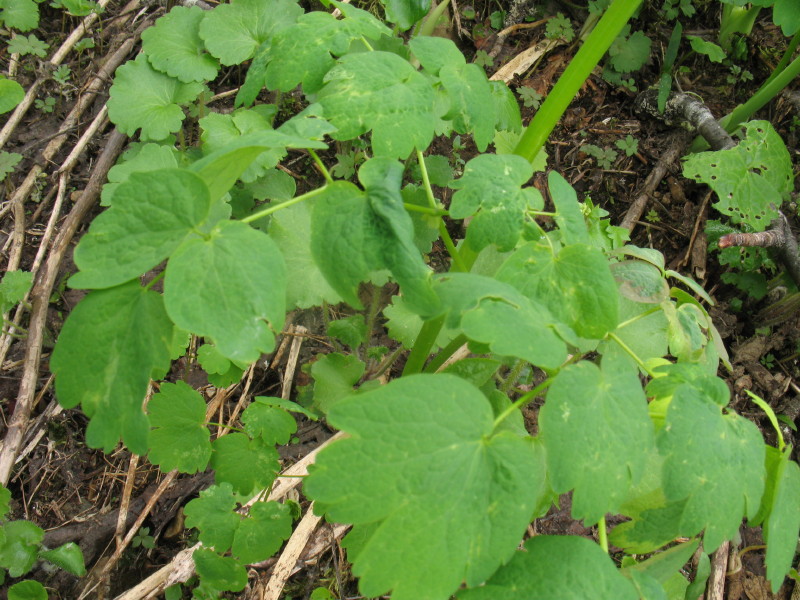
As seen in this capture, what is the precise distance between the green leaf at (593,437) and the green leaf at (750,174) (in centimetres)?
151

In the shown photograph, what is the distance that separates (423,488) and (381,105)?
710 millimetres

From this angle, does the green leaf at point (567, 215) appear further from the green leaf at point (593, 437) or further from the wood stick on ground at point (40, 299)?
the wood stick on ground at point (40, 299)

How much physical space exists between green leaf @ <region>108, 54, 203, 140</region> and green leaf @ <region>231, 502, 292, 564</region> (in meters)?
1.26

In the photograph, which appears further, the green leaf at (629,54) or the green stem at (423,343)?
the green leaf at (629,54)

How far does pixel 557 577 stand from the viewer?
3.39 feet

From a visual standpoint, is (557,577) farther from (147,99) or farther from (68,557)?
(147,99)

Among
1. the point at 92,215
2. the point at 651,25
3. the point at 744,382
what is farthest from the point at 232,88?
the point at 744,382

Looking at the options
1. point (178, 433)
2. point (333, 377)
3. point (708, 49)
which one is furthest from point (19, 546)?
point (708, 49)

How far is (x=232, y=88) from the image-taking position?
8.66ft

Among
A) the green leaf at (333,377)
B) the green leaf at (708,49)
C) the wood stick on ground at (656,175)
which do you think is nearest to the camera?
the green leaf at (333,377)

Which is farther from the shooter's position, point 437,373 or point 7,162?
point 7,162

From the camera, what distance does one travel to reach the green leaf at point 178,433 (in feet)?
5.23

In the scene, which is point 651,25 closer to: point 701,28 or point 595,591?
point 701,28

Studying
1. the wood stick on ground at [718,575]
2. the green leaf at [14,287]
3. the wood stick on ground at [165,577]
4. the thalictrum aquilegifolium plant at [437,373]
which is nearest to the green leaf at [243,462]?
the wood stick on ground at [165,577]
